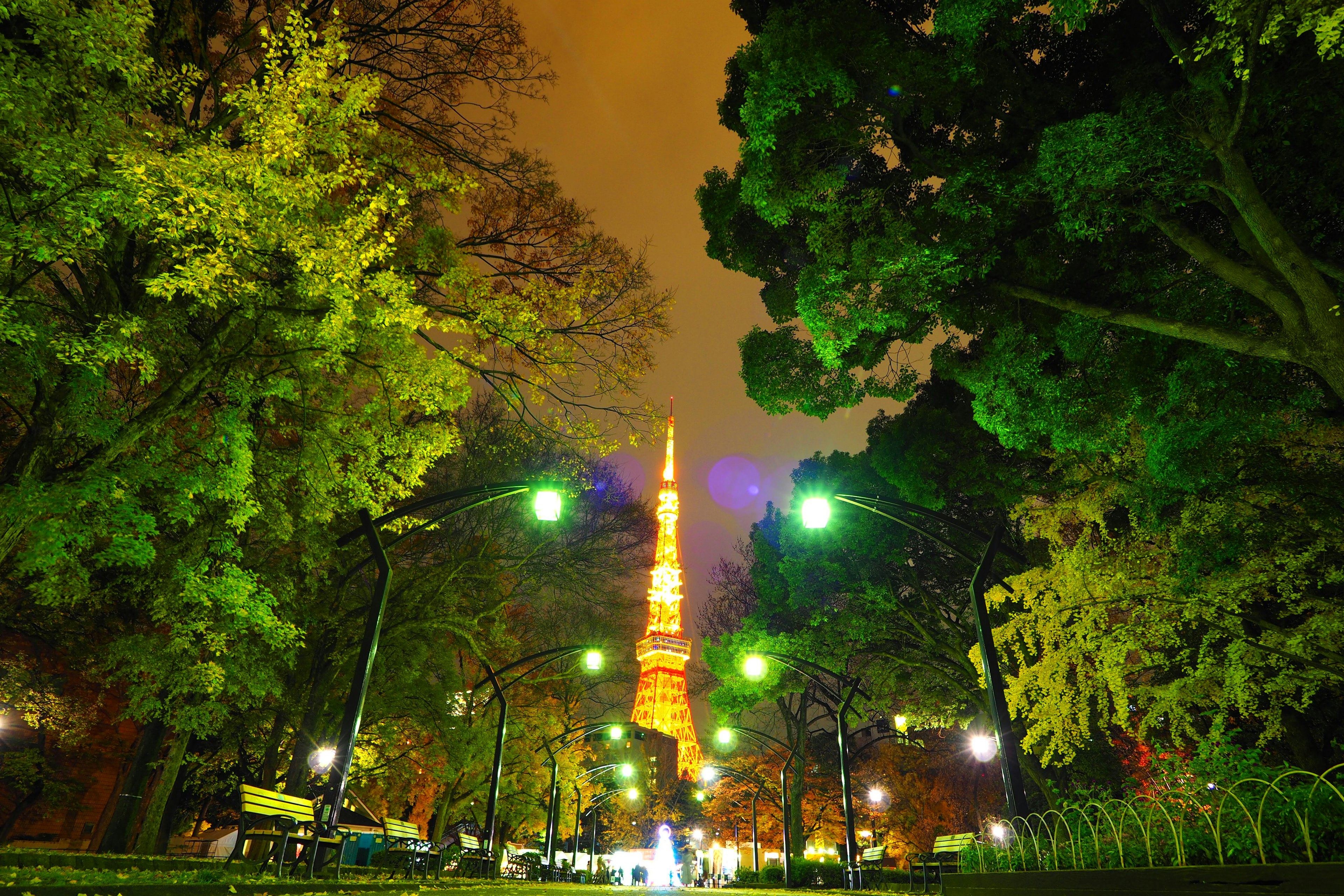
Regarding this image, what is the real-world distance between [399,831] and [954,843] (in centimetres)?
938

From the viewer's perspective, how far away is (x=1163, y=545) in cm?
1291

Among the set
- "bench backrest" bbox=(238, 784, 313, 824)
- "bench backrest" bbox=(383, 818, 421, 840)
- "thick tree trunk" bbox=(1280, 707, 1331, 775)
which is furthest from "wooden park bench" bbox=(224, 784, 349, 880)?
"thick tree trunk" bbox=(1280, 707, 1331, 775)

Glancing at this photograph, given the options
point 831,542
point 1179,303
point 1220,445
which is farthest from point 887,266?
point 831,542

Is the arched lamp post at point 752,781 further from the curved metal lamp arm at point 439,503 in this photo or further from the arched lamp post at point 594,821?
the curved metal lamp arm at point 439,503

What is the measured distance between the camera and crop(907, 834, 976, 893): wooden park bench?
10062 mm

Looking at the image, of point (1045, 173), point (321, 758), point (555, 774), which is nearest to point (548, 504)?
point (1045, 173)

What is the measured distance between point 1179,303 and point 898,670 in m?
14.5

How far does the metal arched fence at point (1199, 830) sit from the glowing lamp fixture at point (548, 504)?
7.10 metres

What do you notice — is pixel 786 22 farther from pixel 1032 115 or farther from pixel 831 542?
pixel 831 542

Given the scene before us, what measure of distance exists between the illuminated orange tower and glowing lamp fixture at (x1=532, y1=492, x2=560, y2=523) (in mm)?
44497

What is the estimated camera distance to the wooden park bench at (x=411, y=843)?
1262 centimetres

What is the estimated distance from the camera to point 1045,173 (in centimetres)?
856

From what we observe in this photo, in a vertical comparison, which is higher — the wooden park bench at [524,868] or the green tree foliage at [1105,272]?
the green tree foliage at [1105,272]

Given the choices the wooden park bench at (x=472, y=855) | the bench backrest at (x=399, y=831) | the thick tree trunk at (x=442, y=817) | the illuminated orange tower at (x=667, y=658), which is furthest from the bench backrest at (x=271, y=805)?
the illuminated orange tower at (x=667, y=658)
